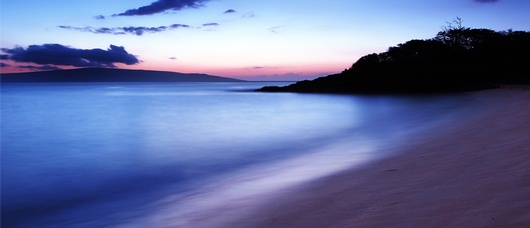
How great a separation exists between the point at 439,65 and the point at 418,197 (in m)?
44.8

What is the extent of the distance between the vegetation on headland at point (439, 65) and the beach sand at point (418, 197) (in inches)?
1445

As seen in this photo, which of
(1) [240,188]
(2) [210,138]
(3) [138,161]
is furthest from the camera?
(2) [210,138]

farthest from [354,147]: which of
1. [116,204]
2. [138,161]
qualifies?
[116,204]

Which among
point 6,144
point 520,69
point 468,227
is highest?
point 520,69

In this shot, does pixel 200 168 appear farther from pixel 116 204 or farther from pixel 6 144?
pixel 6 144

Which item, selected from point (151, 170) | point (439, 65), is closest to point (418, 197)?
point (151, 170)

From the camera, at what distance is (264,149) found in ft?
32.2

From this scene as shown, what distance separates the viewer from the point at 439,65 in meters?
43.6

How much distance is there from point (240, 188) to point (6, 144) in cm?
942

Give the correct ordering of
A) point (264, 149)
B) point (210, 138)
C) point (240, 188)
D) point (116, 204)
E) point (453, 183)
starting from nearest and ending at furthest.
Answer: point (453, 183), point (116, 204), point (240, 188), point (264, 149), point (210, 138)

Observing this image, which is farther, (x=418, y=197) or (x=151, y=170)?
(x=151, y=170)

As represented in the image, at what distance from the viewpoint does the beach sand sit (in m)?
2.71

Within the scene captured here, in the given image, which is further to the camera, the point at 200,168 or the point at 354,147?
the point at 354,147

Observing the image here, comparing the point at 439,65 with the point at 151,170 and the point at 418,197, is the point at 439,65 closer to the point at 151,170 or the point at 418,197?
the point at 151,170
